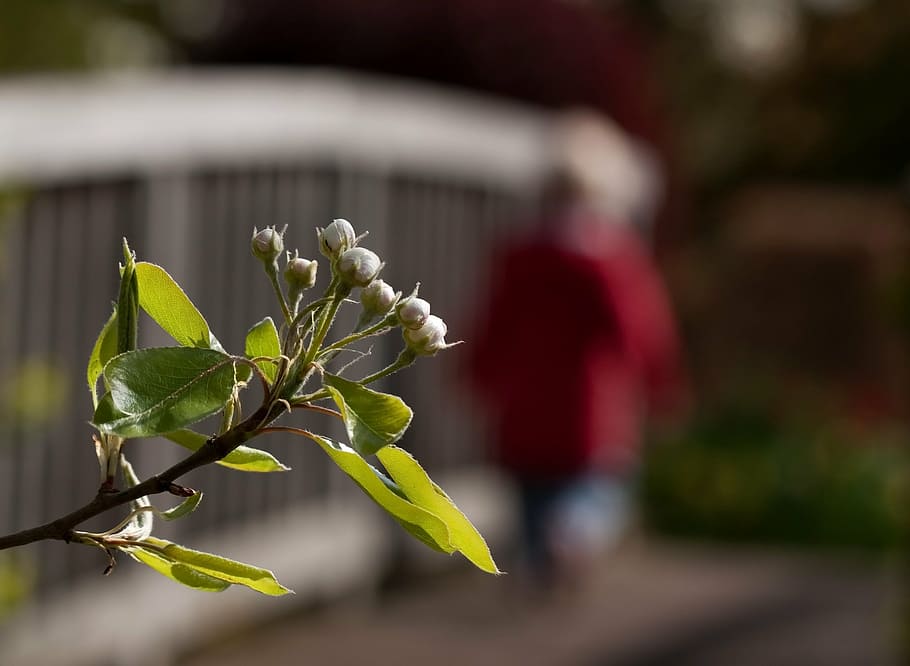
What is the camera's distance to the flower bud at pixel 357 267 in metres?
0.56

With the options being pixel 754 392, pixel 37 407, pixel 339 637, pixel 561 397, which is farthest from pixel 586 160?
pixel 754 392

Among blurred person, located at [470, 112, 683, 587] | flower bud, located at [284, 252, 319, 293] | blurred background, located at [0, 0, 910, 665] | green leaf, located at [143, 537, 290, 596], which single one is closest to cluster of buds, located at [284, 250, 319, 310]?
flower bud, located at [284, 252, 319, 293]

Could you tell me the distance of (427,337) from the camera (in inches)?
22.8

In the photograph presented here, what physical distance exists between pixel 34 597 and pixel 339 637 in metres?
1.62

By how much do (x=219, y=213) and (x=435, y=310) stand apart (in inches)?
56.1

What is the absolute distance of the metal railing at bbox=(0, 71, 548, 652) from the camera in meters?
4.37

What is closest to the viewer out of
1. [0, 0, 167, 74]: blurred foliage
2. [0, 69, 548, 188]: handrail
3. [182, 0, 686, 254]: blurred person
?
[0, 69, 548, 188]: handrail

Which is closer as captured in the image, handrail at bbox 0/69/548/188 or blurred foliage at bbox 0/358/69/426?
blurred foliage at bbox 0/358/69/426

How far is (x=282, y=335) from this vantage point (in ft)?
2.08

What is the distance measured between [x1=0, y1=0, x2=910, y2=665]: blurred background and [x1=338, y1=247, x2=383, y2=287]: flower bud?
239cm

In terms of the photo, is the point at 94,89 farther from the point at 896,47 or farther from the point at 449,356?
the point at 896,47

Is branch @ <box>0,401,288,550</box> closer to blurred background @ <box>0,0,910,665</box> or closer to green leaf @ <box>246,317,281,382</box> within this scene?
green leaf @ <box>246,317,281,382</box>

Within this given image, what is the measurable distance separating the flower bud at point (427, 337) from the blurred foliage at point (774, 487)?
786 cm

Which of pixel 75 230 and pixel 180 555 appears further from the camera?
pixel 75 230
